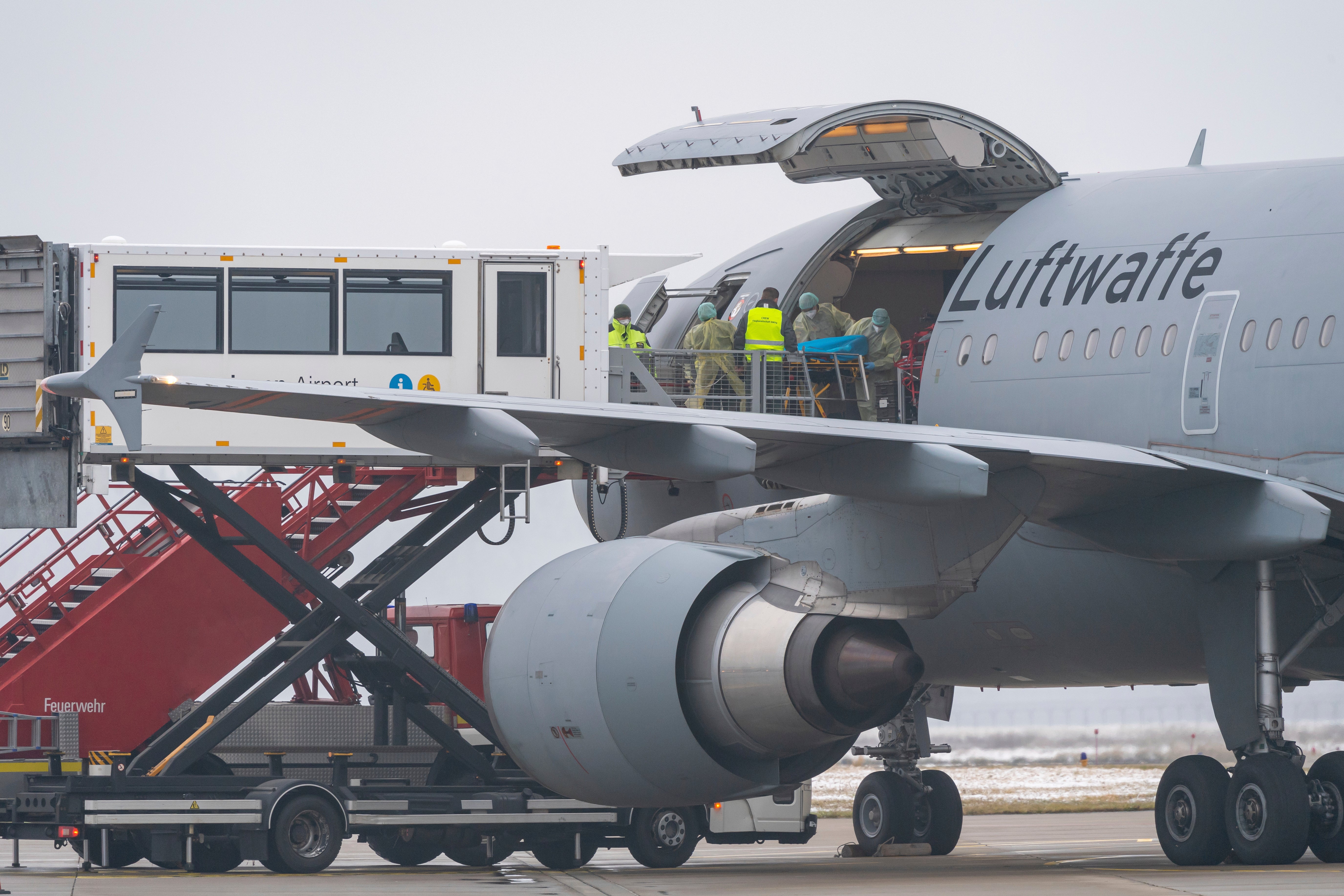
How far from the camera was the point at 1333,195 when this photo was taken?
13.5 metres

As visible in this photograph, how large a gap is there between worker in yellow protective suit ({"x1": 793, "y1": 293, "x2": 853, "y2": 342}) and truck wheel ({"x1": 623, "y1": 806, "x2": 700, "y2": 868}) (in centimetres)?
488

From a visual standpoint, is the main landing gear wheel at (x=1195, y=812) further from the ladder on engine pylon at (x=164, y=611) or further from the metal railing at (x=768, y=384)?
the ladder on engine pylon at (x=164, y=611)

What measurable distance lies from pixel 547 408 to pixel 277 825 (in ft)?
20.0

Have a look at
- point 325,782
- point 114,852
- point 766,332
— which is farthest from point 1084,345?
point 114,852

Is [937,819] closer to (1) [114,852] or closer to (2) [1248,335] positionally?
(2) [1248,335]

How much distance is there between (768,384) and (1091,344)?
3396 millimetres

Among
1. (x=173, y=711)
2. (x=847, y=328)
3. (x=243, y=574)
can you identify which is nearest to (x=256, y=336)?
(x=243, y=574)

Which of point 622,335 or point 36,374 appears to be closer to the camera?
point 36,374

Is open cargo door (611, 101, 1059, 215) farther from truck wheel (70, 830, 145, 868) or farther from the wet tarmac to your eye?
truck wheel (70, 830, 145, 868)

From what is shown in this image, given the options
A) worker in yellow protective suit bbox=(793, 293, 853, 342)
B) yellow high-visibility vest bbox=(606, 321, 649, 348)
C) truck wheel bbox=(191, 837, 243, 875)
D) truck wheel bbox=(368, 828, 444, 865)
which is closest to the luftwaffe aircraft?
worker in yellow protective suit bbox=(793, 293, 853, 342)

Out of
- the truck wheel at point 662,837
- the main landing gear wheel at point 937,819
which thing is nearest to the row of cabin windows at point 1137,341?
the truck wheel at point 662,837

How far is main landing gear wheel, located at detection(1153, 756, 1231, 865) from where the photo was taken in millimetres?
13422

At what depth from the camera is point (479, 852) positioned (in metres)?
Result: 18.6

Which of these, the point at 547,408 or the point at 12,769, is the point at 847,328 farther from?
the point at 12,769
